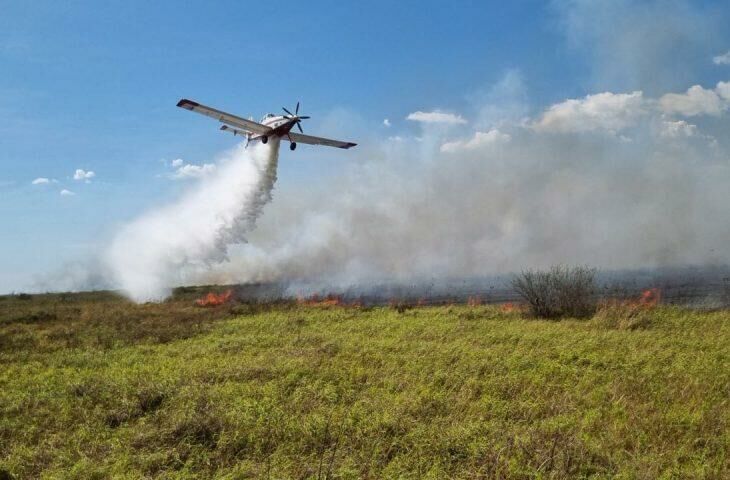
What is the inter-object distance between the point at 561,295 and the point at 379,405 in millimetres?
18297

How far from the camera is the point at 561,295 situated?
26.3 meters

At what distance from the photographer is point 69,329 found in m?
24.8

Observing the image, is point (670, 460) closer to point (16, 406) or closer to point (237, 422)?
point (237, 422)

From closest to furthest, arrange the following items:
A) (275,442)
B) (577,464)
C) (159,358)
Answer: (577,464)
(275,442)
(159,358)

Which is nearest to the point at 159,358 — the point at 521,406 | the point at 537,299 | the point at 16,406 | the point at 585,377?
the point at 16,406

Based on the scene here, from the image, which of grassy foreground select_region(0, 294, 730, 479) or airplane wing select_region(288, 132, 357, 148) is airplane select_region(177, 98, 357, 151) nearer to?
airplane wing select_region(288, 132, 357, 148)

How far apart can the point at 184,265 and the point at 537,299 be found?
113ft

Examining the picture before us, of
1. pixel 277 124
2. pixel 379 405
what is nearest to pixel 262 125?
pixel 277 124

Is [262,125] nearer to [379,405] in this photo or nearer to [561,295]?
[561,295]

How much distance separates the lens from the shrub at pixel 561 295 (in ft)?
84.5

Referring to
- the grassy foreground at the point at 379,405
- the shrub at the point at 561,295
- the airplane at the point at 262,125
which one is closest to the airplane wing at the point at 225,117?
the airplane at the point at 262,125

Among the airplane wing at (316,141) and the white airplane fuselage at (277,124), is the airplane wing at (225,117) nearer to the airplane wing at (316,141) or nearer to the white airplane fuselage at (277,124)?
the white airplane fuselage at (277,124)

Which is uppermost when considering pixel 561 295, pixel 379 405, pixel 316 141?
pixel 316 141

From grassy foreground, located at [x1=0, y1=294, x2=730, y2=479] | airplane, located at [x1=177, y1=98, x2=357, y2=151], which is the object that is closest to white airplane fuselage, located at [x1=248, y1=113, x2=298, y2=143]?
airplane, located at [x1=177, y1=98, x2=357, y2=151]
